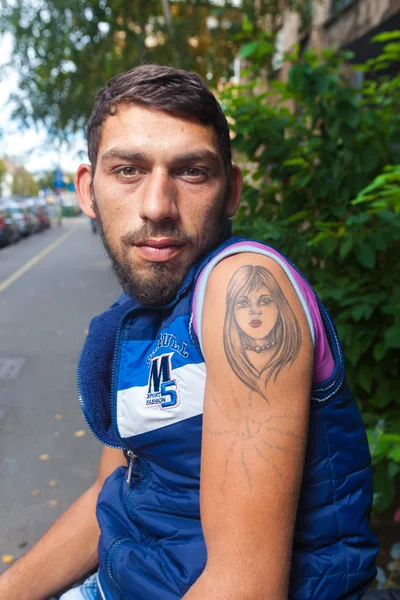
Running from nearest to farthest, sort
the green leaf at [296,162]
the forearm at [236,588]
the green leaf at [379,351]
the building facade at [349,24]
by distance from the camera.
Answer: the forearm at [236,588] < the green leaf at [379,351] < the green leaf at [296,162] < the building facade at [349,24]

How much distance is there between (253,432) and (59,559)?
963 mm

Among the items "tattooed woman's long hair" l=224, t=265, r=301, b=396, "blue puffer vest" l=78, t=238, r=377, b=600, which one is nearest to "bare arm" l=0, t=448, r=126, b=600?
"blue puffer vest" l=78, t=238, r=377, b=600

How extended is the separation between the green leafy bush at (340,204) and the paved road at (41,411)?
2.32 metres

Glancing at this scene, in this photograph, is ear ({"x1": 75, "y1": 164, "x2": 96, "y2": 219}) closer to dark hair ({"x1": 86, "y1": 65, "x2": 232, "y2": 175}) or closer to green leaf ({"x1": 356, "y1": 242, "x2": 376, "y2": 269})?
dark hair ({"x1": 86, "y1": 65, "x2": 232, "y2": 175})

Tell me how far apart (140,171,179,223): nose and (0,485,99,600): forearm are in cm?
93

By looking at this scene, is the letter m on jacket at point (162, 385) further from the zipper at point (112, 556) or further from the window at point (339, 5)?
the window at point (339, 5)

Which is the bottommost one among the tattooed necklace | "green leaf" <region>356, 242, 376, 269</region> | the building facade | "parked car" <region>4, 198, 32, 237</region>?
"parked car" <region>4, 198, 32, 237</region>

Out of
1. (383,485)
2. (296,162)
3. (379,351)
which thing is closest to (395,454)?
(383,485)

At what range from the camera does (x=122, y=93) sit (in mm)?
1464

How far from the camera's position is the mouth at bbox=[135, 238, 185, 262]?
56.5 inches

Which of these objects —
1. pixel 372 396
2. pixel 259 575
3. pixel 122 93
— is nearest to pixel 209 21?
pixel 372 396

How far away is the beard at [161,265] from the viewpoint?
1435mm

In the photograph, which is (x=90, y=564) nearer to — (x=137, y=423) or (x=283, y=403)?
(x=137, y=423)

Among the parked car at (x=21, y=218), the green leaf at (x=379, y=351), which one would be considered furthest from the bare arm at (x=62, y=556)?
the parked car at (x=21, y=218)
